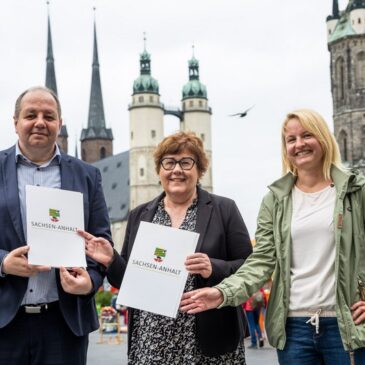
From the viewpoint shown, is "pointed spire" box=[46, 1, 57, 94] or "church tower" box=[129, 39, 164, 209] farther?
"pointed spire" box=[46, 1, 57, 94]

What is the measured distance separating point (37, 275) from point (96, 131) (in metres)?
101

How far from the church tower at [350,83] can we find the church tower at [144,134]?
21954mm

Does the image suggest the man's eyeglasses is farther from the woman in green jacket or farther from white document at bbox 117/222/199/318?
the woman in green jacket

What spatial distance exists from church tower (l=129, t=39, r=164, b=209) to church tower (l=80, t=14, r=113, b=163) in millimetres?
18810

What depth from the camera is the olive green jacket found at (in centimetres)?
347

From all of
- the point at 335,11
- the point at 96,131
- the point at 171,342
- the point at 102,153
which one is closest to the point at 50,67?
the point at 96,131

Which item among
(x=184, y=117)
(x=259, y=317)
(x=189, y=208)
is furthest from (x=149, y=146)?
(x=189, y=208)

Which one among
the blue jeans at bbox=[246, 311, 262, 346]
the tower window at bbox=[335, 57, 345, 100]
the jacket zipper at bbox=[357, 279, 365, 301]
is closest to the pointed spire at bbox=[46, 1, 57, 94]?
the tower window at bbox=[335, 57, 345, 100]

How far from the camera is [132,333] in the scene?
4.11m

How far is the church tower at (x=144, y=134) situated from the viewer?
265 ft

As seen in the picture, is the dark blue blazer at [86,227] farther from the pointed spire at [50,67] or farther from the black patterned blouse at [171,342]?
the pointed spire at [50,67]

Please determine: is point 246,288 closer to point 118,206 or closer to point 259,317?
point 259,317

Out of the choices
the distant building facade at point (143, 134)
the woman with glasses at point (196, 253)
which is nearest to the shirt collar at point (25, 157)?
the woman with glasses at point (196, 253)

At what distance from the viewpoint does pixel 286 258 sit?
11.8 feet
